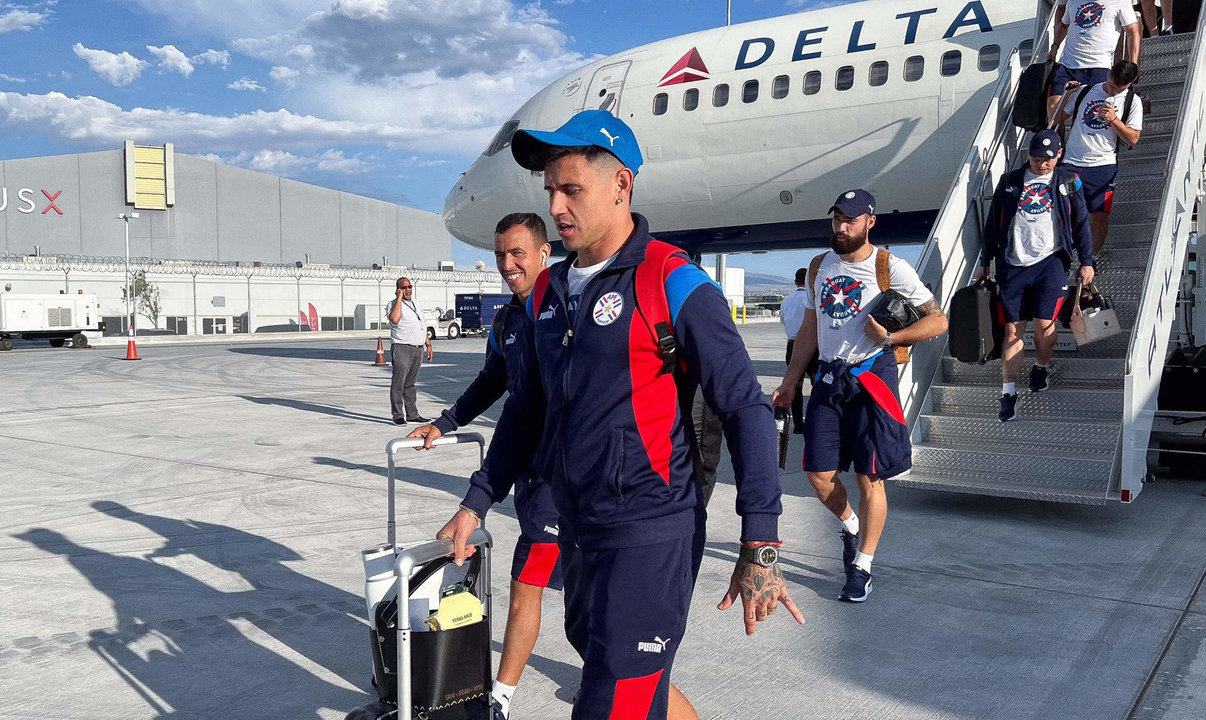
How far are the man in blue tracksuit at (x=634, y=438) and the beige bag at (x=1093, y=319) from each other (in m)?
5.42

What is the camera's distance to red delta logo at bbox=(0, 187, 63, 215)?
→ 55.2m

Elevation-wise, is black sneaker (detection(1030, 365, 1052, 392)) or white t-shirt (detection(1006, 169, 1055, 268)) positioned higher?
white t-shirt (detection(1006, 169, 1055, 268))

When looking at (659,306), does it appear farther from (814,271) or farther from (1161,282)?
(1161,282)

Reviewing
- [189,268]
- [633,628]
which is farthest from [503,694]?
[189,268]

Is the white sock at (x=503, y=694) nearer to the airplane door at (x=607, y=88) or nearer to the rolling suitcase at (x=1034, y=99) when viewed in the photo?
the rolling suitcase at (x=1034, y=99)

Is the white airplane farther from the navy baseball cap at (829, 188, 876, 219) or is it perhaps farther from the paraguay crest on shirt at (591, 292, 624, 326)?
the paraguay crest on shirt at (591, 292, 624, 326)

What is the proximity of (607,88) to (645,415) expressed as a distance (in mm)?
11576

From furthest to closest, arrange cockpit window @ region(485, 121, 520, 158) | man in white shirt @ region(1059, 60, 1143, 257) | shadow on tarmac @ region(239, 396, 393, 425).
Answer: cockpit window @ region(485, 121, 520, 158) < shadow on tarmac @ region(239, 396, 393, 425) < man in white shirt @ region(1059, 60, 1143, 257)

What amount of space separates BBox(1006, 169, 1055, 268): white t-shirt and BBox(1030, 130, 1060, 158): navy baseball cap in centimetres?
15

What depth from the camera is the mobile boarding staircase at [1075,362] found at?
20.2ft

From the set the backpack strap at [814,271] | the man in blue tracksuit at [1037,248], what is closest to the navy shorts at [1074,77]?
the man in blue tracksuit at [1037,248]

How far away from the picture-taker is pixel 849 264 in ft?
16.2

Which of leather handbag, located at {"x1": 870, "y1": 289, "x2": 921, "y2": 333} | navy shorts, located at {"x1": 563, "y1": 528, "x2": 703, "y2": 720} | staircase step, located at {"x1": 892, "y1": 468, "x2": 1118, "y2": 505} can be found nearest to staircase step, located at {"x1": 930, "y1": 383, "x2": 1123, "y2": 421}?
staircase step, located at {"x1": 892, "y1": 468, "x2": 1118, "y2": 505}

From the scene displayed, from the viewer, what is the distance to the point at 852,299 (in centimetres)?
485
